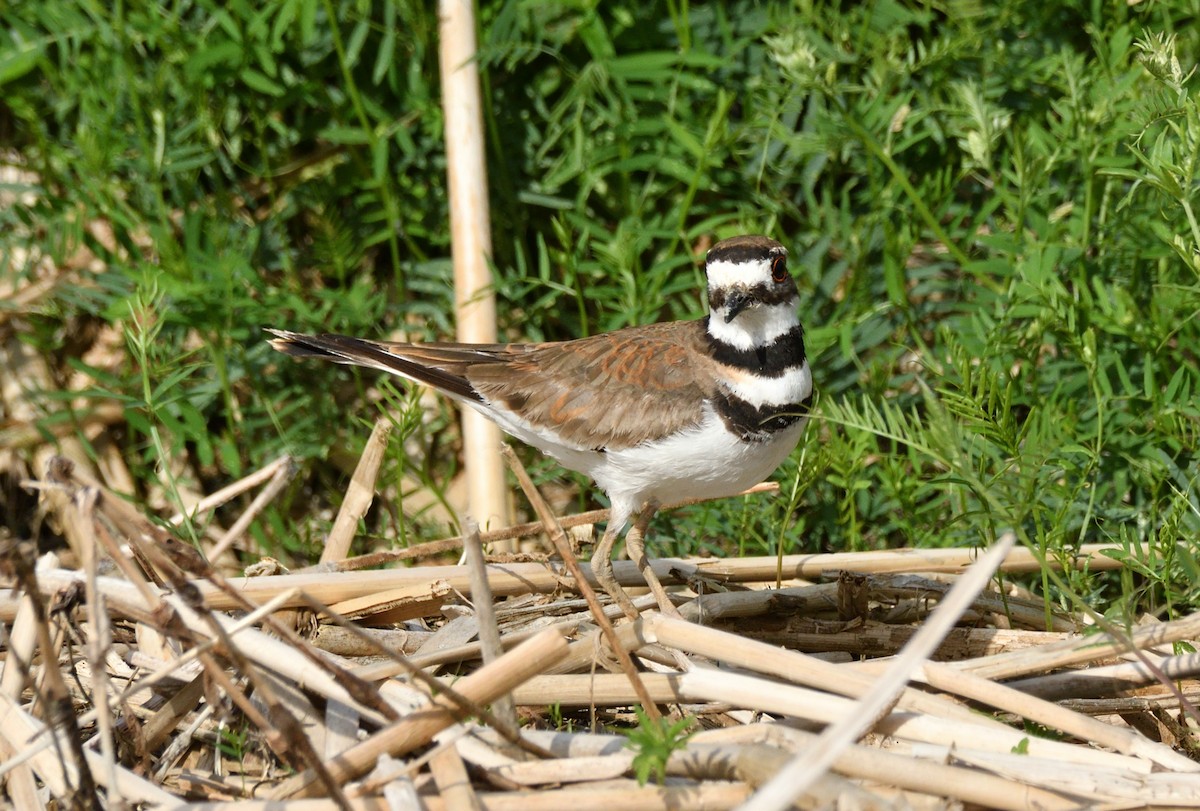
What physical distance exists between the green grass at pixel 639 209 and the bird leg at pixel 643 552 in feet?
1.72

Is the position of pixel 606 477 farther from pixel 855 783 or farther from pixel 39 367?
pixel 39 367

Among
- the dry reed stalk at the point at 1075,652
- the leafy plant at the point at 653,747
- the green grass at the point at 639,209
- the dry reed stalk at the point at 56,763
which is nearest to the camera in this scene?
the leafy plant at the point at 653,747

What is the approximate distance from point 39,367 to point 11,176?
1.18m

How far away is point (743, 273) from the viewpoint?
4586 millimetres

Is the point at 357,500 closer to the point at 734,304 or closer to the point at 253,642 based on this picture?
the point at 253,642

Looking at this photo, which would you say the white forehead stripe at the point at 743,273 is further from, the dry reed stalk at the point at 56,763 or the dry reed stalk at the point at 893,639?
the dry reed stalk at the point at 56,763

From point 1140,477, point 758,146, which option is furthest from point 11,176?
point 1140,477

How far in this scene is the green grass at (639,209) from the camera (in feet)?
17.3

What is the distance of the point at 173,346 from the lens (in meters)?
6.30

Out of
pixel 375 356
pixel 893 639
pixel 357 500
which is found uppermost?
Result: pixel 375 356

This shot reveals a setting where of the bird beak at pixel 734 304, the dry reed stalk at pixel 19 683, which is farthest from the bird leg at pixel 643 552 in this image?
the dry reed stalk at pixel 19 683

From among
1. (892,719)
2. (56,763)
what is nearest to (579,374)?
(892,719)

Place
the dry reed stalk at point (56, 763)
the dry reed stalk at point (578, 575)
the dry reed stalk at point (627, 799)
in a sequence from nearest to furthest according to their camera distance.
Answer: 1. the dry reed stalk at point (627, 799)
2. the dry reed stalk at point (56, 763)
3. the dry reed stalk at point (578, 575)

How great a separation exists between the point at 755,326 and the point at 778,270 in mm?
219
